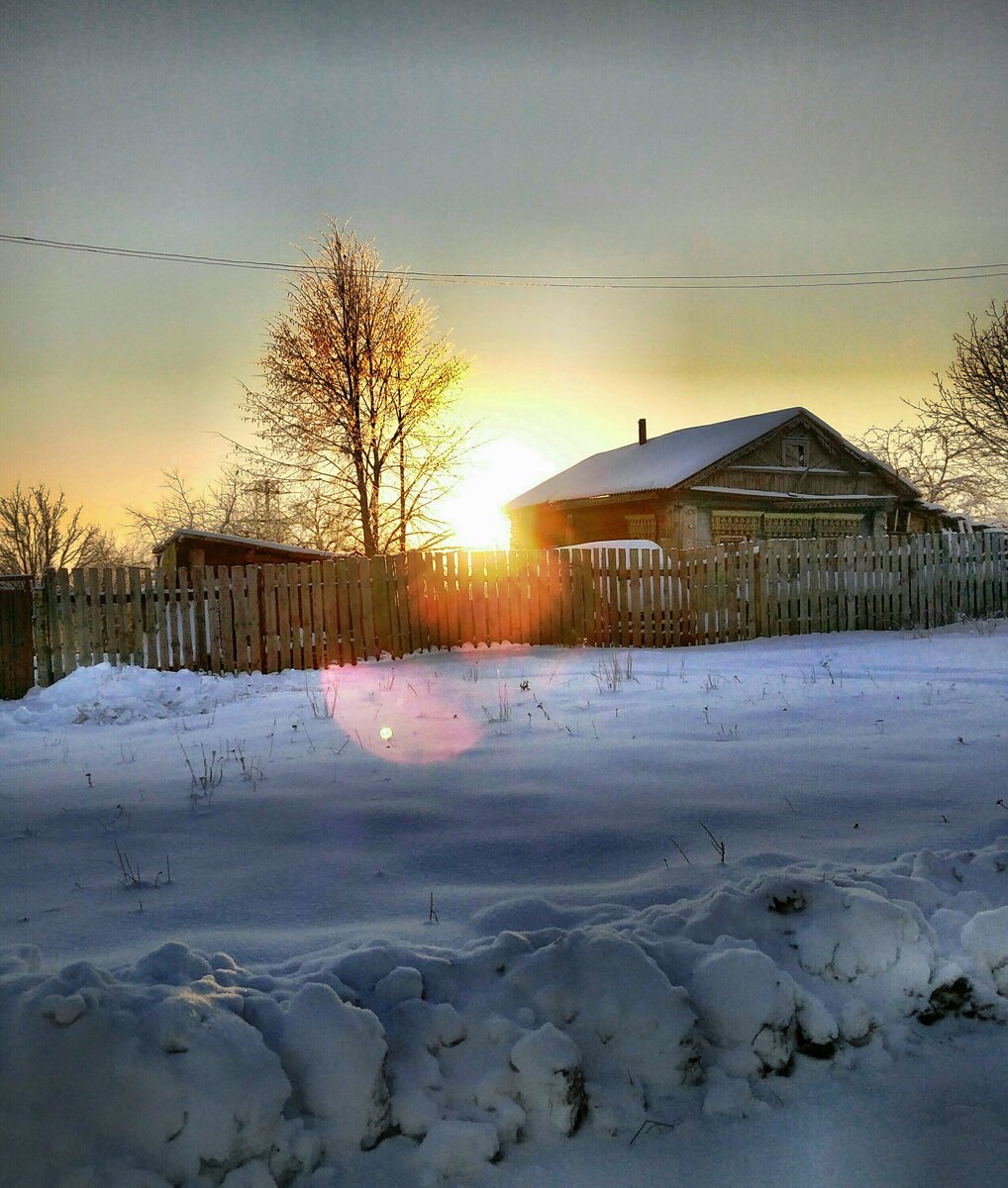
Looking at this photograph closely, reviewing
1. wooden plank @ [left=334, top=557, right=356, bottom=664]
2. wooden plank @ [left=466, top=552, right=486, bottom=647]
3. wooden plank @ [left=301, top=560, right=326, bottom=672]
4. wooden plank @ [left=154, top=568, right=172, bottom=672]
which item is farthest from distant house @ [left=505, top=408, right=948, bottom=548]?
wooden plank @ [left=154, top=568, right=172, bottom=672]

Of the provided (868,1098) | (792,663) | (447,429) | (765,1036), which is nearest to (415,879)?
(765,1036)

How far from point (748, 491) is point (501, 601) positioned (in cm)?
1476

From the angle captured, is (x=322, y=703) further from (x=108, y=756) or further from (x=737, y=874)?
(x=737, y=874)

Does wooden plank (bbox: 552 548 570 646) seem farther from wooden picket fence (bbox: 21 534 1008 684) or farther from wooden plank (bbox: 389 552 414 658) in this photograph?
wooden plank (bbox: 389 552 414 658)

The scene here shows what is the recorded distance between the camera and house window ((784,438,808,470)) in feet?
79.8

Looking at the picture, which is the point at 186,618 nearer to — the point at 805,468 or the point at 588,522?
the point at 588,522

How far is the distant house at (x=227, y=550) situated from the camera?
14.1 meters

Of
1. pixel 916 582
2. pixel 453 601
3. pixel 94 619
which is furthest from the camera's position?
pixel 916 582

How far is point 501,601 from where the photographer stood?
11.0 m

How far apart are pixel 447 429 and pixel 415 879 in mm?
18697

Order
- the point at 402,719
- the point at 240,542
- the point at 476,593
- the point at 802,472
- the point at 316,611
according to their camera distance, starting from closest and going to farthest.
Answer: the point at 402,719 → the point at 316,611 → the point at 476,593 → the point at 240,542 → the point at 802,472

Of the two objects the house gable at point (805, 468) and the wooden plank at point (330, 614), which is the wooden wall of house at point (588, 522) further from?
the wooden plank at point (330, 614)

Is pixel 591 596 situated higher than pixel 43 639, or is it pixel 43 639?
pixel 591 596

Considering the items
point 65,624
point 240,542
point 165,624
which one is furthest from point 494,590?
point 240,542
